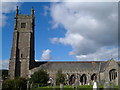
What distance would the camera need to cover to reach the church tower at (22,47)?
199ft

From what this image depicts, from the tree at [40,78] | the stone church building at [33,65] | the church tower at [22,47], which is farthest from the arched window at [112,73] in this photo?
the church tower at [22,47]

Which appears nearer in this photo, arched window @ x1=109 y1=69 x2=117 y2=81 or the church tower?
arched window @ x1=109 y1=69 x2=117 y2=81

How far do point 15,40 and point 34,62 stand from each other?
9.48 metres

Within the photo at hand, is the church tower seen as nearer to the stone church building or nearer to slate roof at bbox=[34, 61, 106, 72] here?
the stone church building

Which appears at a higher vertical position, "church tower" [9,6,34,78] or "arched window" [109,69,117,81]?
"church tower" [9,6,34,78]

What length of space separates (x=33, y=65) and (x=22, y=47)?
680 cm

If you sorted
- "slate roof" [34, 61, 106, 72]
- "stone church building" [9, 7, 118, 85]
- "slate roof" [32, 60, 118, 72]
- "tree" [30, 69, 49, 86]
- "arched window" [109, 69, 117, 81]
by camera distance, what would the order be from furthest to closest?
1. "slate roof" [34, 61, 106, 72]
2. "slate roof" [32, 60, 118, 72]
3. "stone church building" [9, 7, 118, 85]
4. "arched window" [109, 69, 117, 81]
5. "tree" [30, 69, 49, 86]

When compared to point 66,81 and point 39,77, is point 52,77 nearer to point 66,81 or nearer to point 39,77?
point 66,81

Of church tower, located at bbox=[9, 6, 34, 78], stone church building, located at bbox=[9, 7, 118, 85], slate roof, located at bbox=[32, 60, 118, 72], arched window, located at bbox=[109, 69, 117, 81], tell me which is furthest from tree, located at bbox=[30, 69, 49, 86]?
arched window, located at bbox=[109, 69, 117, 81]

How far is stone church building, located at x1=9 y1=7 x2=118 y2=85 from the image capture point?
5897 centimetres

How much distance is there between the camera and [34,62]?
66188 millimetres

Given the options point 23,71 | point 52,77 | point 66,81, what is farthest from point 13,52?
point 66,81

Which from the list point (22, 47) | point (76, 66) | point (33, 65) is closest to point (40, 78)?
point (33, 65)

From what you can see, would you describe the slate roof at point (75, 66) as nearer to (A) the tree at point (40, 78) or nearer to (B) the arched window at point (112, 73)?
(B) the arched window at point (112, 73)
